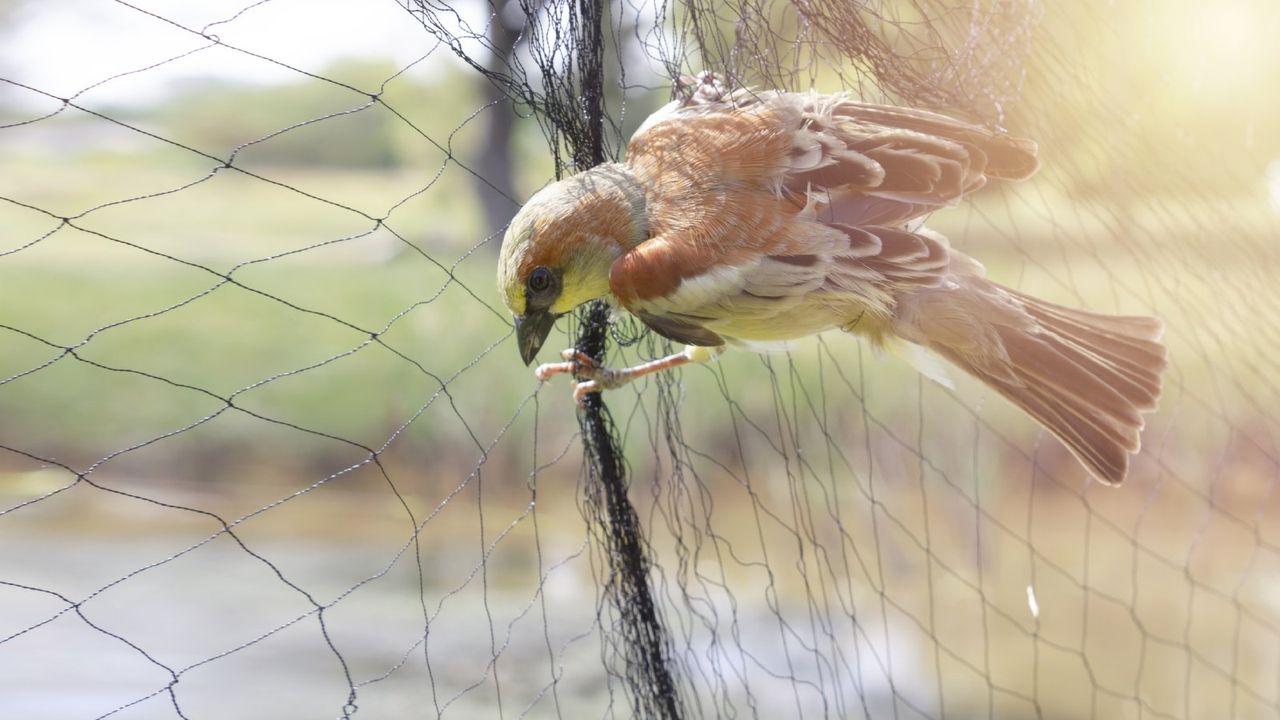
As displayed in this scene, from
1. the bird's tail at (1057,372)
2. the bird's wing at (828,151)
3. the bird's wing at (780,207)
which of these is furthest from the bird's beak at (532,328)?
the bird's tail at (1057,372)

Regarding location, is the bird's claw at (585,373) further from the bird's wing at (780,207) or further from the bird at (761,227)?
the bird's wing at (780,207)

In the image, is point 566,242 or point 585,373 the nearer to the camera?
point 566,242

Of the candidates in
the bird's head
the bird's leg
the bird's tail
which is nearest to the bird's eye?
the bird's head

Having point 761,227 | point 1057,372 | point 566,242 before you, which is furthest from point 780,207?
point 1057,372

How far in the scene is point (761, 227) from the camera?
4.55 feet

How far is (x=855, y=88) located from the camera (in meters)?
1.62

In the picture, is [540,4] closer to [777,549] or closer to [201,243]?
[777,549]

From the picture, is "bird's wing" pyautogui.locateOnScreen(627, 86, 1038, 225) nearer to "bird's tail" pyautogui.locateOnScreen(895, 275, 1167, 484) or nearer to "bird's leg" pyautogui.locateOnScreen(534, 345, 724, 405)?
"bird's tail" pyautogui.locateOnScreen(895, 275, 1167, 484)

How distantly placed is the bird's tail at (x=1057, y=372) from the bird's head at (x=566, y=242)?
44 cm

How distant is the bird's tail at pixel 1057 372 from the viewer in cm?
155

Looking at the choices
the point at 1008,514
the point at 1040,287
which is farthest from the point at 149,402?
the point at 1040,287

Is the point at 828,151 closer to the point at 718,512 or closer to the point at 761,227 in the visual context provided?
the point at 761,227

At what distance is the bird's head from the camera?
1394 millimetres

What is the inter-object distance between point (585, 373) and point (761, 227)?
34cm
